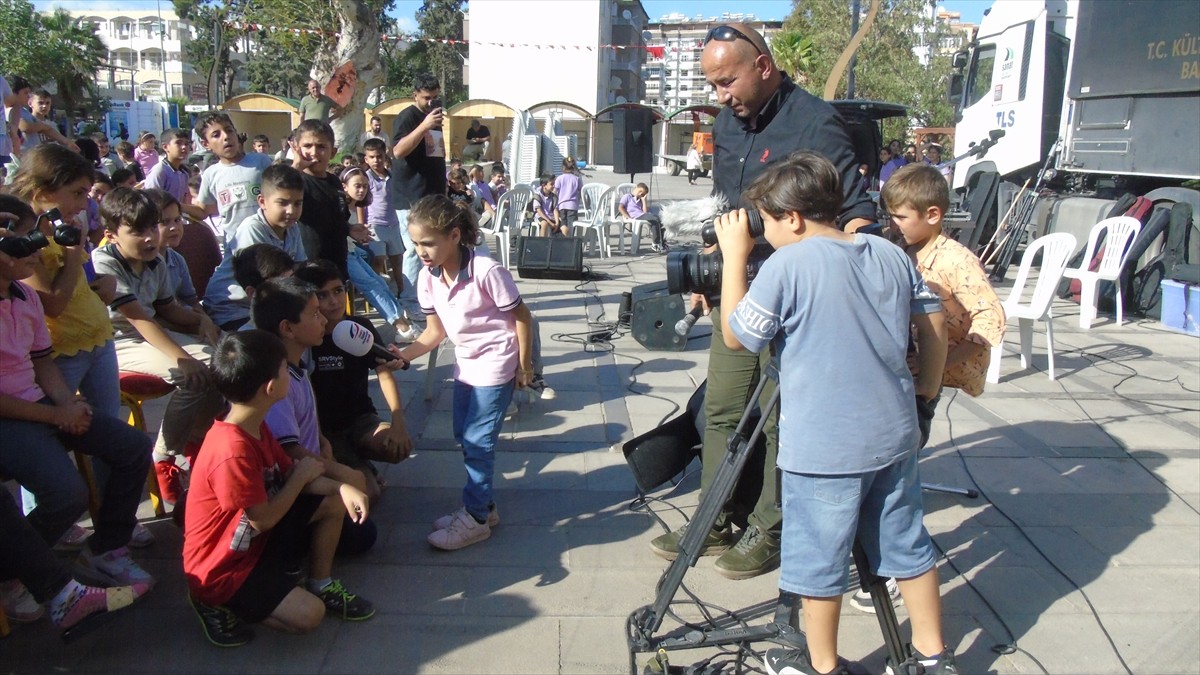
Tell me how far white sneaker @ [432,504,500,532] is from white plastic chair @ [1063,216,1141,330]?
6734mm

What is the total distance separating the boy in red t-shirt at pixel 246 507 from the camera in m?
2.61

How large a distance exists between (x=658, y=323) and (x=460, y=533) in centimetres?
363

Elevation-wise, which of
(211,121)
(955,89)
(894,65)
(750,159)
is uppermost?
(894,65)

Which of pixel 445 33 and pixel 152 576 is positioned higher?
pixel 445 33

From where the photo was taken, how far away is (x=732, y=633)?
8.38 ft

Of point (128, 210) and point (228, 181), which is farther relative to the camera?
point (228, 181)

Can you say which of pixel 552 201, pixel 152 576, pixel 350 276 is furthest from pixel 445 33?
pixel 152 576

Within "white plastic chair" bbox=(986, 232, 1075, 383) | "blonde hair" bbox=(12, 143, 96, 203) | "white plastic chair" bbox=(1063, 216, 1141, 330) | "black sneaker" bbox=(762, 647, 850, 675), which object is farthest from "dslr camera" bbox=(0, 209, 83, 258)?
"white plastic chair" bbox=(1063, 216, 1141, 330)

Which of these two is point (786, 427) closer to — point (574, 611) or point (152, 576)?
point (574, 611)

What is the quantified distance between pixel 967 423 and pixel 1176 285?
4.68m

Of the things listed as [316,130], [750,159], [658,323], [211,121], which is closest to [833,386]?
[750,159]

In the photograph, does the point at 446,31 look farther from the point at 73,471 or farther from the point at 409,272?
the point at 73,471

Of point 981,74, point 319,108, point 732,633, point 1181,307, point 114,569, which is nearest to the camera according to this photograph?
point 732,633

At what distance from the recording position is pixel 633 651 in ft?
7.95
